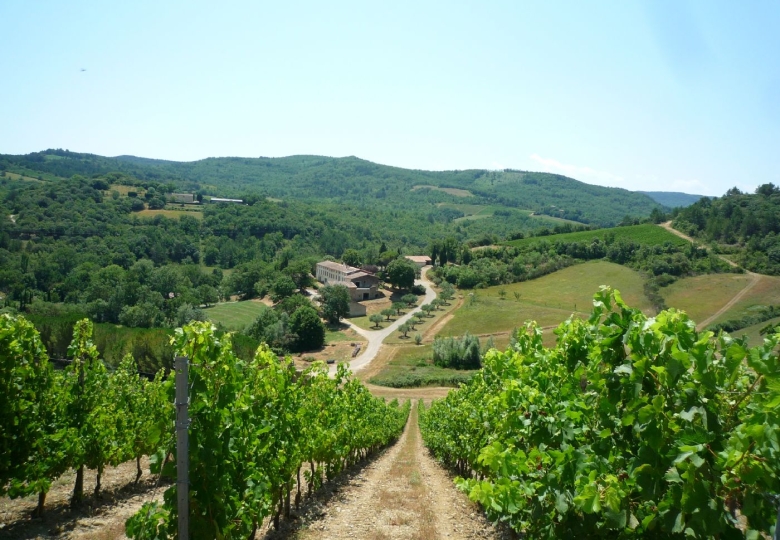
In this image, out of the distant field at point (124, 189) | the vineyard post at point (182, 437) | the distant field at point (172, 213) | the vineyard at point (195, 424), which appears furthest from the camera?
the distant field at point (124, 189)

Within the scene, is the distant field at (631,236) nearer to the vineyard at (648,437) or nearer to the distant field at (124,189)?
the vineyard at (648,437)

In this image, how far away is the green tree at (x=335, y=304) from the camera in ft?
261

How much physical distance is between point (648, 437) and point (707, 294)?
3374 inches

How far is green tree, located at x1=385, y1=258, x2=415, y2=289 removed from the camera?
9681 cm

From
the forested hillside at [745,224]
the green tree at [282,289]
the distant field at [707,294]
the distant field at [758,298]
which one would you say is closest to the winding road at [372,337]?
the green tree at [282,289]

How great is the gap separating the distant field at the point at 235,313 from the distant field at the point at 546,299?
3244 cm

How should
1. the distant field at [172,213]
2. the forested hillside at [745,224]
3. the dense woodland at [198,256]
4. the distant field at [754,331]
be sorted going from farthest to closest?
the distant field at [172,213], the forested hillside at [745,224], the dense woodland at [198,256], the distant field at [754,331]

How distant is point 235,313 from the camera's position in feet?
282

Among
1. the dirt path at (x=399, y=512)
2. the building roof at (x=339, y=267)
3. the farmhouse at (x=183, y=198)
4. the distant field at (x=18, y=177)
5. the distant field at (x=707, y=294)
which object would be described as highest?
the distant field at (x=18, y=177)

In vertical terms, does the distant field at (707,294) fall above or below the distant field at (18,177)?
below

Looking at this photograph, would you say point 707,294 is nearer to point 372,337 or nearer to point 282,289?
point 372,337

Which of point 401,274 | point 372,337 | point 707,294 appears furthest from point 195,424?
point 401,274

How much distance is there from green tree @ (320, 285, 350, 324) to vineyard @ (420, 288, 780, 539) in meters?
74.1

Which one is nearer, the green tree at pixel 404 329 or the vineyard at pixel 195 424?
the vineyard at pixel 195 424
